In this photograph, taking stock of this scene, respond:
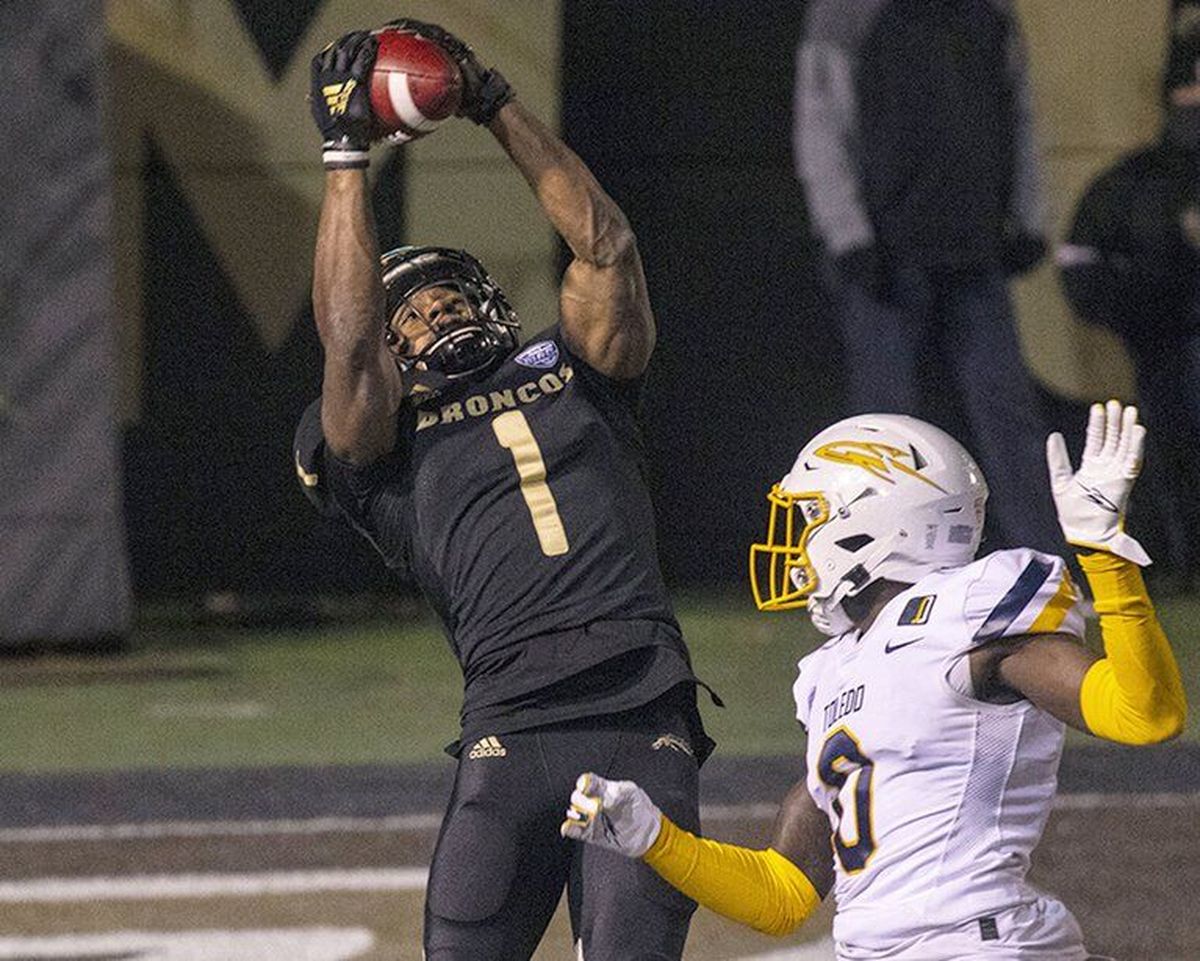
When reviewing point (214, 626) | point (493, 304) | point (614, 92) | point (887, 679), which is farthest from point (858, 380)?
point (887, 679)

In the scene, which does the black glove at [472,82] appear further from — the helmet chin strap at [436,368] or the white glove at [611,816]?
the white glove at [611,816]

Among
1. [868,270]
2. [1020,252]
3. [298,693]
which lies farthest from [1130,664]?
[1020,252]

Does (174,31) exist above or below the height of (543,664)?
below

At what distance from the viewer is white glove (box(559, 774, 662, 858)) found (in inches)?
148

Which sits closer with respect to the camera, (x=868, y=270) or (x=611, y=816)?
(x=611, y=816)

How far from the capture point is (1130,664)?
3.65 meters

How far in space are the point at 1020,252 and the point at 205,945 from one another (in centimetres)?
608

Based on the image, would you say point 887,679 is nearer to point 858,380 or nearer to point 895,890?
point 895,890

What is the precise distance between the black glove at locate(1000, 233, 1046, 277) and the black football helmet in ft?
22.0

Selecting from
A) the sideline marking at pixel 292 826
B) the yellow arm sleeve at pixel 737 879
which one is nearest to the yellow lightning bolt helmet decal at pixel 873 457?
the yellow arm sleeve at pixel 737 879

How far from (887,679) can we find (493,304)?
1453 mm

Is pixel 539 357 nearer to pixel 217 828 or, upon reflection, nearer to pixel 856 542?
pixel 856 542

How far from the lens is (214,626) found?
12.2 m

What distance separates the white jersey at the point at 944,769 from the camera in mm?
3895
